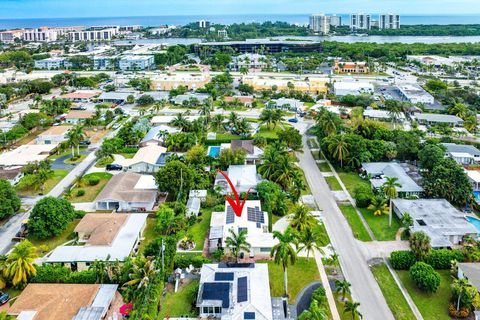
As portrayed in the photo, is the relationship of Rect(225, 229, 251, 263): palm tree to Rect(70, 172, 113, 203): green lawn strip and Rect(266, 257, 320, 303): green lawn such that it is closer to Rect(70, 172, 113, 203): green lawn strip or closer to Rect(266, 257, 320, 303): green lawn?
Rect(266, 257, 320, 303): green lawn

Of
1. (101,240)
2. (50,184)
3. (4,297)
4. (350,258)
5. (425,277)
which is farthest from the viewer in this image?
(50,184)

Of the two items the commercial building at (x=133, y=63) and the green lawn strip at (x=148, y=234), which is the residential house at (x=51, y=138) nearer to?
the green lawn strip at (x=148, y=234)

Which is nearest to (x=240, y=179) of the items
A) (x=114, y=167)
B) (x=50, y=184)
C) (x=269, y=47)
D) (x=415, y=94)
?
(x=114, y=167)

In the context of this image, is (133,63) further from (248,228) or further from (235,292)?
(235,292)

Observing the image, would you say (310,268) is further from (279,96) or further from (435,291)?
(279,96)

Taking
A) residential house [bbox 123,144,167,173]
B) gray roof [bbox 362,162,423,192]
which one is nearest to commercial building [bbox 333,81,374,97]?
gray roof [bbox 362,162,423,192]
